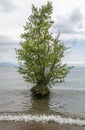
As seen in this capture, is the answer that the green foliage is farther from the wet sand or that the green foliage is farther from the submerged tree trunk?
the wet sand

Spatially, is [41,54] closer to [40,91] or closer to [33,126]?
[40,91]

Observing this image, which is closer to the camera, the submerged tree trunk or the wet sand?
the wet sand

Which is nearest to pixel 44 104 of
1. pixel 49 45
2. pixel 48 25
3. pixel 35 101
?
pixel 35 101

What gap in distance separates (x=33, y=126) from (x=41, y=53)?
13.6 m

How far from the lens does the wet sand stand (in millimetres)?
13759

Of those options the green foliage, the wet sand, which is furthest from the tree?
the wet sand

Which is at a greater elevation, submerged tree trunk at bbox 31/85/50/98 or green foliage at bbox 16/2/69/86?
green foliage at bbox 16/2/69/86

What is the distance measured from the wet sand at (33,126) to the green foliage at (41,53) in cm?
1244

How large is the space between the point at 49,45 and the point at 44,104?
7228 mm

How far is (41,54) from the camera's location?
88.7 feet

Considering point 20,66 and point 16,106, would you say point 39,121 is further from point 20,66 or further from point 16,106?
point 20,66

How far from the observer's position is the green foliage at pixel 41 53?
88.2 feet

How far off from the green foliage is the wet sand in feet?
40.8

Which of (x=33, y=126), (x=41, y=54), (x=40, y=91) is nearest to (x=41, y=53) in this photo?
(x=41, y=54)
